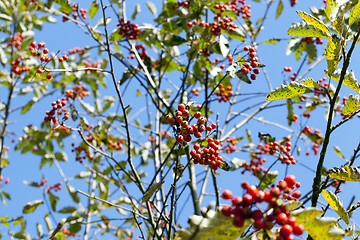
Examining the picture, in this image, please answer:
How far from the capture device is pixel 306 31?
1.82 meters

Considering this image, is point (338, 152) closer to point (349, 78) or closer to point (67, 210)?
point (349, 78)

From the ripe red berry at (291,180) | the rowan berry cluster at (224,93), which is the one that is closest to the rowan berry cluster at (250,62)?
the ripe red berry at (291,180)

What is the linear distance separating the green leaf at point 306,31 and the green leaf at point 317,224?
3.35 feet

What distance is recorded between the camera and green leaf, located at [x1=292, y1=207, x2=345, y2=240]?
121cm

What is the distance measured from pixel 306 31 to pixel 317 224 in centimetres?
109

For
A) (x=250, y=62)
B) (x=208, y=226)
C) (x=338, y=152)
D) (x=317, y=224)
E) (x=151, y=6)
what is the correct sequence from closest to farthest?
1. (x=208, y=226)
2. (x=317, y=224)
3. (x=250, y=62)
4. (x=338, y=152)
5. (x=151, y=6)

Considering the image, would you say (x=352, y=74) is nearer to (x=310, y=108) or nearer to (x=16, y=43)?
(x=310, y=108)

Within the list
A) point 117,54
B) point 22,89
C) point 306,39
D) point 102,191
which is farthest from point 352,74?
point 22,89

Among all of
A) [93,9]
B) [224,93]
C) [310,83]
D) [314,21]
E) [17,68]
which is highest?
[17,68]

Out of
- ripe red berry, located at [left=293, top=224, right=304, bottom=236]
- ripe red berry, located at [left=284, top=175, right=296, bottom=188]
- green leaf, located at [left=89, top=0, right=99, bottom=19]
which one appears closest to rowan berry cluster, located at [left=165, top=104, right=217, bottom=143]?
ripe red berry, located at [left=284, top=175, right=296, bottom=188]

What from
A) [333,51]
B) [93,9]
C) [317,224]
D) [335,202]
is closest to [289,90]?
[333,51]

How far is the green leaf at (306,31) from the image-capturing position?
5.85ft

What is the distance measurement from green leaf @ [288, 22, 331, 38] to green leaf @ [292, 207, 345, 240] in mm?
1021

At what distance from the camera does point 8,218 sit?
4082mm
